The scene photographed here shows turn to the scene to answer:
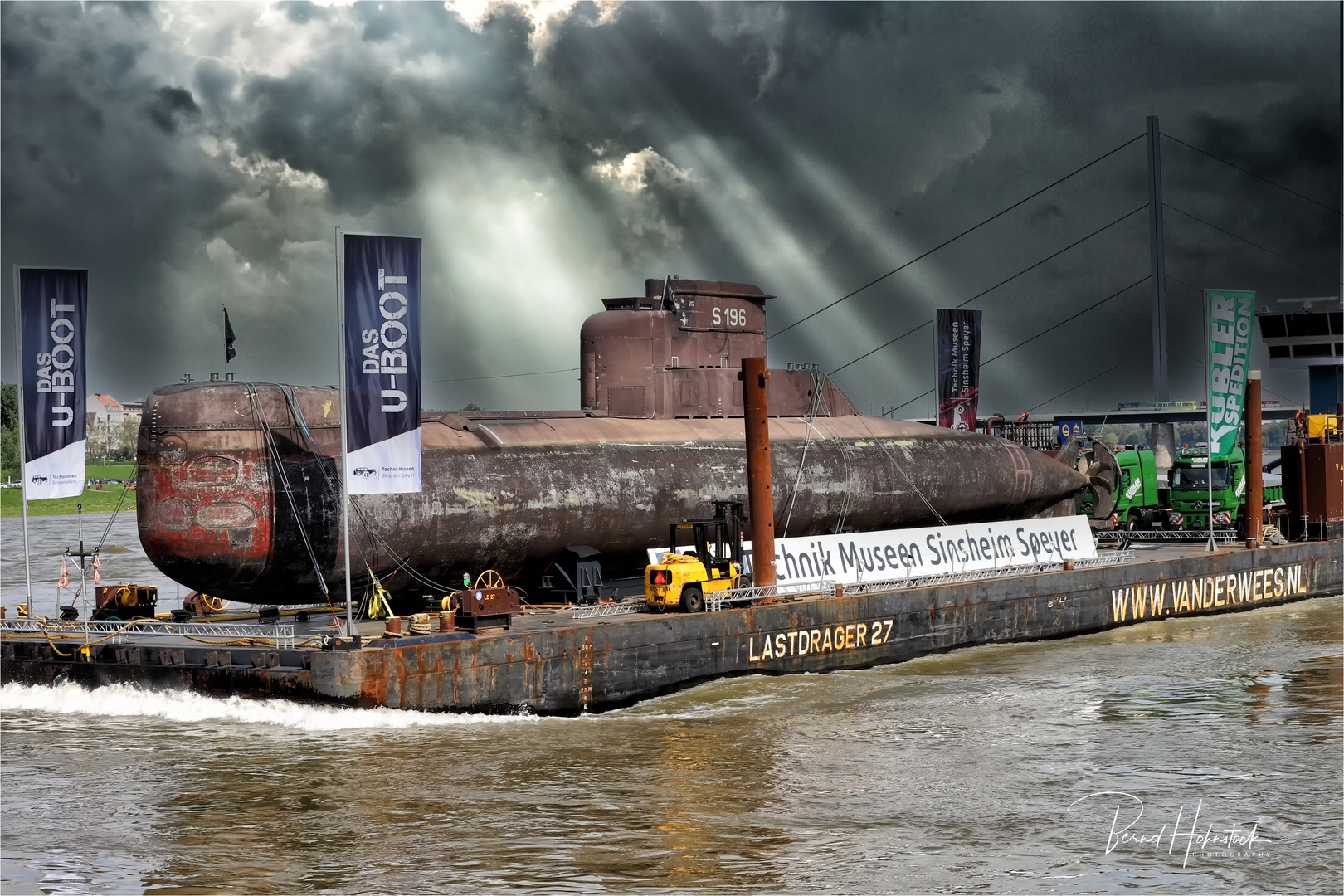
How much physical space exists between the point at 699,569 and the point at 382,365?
825 cm

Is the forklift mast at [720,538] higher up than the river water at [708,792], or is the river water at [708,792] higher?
the forklift mast at [720,538]

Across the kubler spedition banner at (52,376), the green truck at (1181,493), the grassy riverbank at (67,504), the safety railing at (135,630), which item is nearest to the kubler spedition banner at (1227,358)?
the green truck at (1181,493)

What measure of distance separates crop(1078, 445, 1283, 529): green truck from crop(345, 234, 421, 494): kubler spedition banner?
33071 mm

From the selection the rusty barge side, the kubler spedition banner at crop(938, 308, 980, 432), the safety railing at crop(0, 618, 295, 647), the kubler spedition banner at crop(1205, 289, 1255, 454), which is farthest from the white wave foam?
the kubler spedition banner at crop(938, 308, 980, 432)

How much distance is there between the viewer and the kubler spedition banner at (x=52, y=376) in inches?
1170

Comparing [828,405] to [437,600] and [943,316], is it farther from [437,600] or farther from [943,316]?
[437,600]

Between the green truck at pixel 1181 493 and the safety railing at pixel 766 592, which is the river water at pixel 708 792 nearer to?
the safety railing at pixel 766 592

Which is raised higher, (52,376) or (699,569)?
(52,376)

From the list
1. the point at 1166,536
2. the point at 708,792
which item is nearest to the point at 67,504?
the point at 1166,536

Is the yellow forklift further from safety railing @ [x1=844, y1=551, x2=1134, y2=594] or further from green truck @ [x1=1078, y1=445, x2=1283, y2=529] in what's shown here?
green truck @ [x1=1078, y1=445, x2=1283, y2=529]

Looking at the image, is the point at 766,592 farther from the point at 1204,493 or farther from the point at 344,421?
the point at 1204,493

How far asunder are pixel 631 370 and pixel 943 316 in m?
18.7

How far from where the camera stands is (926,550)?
3759 cm

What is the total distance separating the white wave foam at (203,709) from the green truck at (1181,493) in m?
34.0
